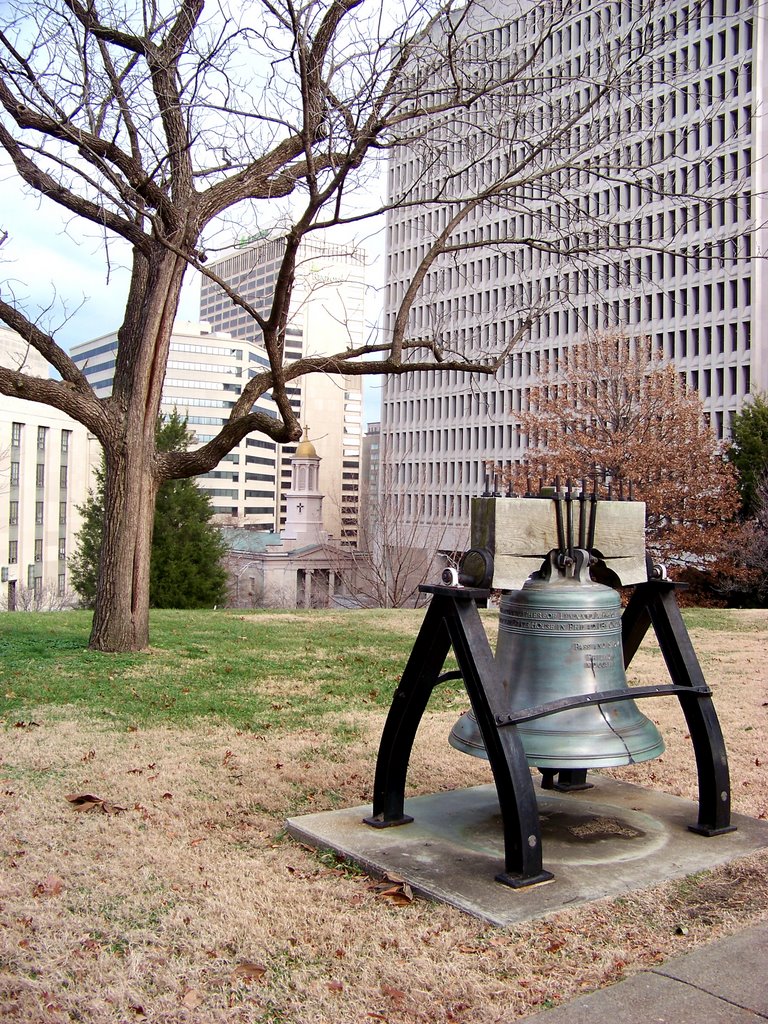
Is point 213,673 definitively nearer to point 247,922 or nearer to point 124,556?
point 124,556

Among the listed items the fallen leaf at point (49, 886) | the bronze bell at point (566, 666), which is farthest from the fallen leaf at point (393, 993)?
the fallen leaf at point (49, 886)

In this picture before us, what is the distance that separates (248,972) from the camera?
3.59m

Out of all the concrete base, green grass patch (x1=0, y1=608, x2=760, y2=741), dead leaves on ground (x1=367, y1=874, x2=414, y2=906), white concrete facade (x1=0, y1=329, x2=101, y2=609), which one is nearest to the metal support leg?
the concrete base

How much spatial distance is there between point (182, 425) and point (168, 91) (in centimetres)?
2435

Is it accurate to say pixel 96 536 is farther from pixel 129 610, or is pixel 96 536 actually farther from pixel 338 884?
pixel 338 884

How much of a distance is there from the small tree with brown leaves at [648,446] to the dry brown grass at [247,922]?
23.0 metres

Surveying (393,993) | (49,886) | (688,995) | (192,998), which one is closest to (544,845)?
(688,995)

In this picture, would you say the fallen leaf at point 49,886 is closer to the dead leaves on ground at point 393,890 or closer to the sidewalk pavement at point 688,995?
the dead leaves on ground at point 393,890

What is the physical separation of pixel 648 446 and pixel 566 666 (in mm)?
25539

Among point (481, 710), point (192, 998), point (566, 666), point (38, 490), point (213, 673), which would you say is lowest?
point (192, 998)

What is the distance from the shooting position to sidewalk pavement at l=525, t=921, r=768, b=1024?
127 inches

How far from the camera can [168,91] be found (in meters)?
9.30

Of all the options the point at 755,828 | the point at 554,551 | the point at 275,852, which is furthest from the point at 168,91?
the point at 755,828

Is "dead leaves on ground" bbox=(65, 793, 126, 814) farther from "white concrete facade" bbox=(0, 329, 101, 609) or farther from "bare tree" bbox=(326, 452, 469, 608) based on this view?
"white concrete facade" bbox=(0, 329, 101, 609)
